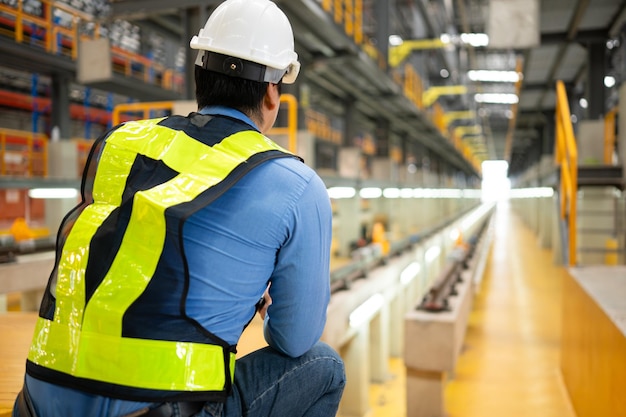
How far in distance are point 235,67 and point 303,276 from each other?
55 centimetres

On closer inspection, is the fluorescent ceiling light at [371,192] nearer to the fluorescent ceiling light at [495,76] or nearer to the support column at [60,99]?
the support column at [60,99]

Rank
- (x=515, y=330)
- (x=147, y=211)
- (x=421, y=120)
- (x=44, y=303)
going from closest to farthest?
(x=147, y=211) → (x=44, y=303) → (x=515, y=330) → (x=421, y=120)

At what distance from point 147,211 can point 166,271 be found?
0.42 ft

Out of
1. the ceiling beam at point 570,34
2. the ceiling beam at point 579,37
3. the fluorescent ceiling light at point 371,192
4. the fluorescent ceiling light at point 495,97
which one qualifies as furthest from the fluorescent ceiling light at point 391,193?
the fluorescent ceiling light at point 495,97

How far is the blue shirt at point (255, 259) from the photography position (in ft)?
3.74

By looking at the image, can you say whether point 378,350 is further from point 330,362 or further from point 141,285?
point 141,285

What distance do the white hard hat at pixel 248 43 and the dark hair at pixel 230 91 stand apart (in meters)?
0.02

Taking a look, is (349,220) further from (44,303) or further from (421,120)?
(44,303)

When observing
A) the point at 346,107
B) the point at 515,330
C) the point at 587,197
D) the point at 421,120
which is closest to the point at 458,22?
the point at 421,120

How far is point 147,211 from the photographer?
111cm

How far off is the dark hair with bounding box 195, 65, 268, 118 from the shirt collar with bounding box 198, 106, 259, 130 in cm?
2

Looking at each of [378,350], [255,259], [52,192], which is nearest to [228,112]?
[255,259]

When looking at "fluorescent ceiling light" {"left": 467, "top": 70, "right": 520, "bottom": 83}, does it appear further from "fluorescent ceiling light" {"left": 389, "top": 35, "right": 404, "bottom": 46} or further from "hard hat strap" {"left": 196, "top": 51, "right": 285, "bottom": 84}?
"hard hat strap" {"left": 196, "top": 51, "right": 285, "bottom": 84}

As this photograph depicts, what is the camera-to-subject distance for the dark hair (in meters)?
1.37
